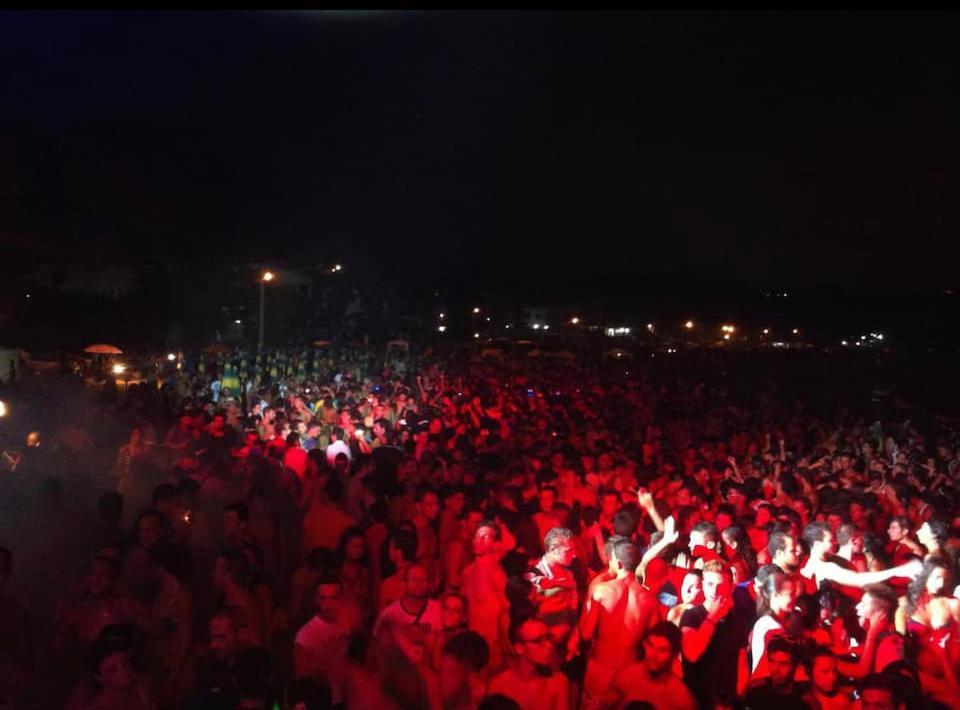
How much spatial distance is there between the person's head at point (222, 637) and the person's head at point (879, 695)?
258 cm

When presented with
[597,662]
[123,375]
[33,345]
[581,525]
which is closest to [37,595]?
[597,662]

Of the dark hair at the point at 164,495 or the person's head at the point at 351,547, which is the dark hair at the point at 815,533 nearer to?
the person's head at the point at 351,547

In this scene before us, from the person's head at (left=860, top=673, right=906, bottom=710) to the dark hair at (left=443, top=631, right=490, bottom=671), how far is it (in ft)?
5.09

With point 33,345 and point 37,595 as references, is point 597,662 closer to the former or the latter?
point 37,595

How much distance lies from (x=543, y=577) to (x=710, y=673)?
1094 mm

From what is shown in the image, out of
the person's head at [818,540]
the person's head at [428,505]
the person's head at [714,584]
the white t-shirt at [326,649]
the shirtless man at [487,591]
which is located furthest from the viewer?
the person's head at [428,505]

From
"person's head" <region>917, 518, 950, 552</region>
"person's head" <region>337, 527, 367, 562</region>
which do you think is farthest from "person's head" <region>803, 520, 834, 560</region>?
"person's head" <region>337, 527, 367, 562</region>

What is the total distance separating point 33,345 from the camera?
24.1m

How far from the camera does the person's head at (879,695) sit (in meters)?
3.37

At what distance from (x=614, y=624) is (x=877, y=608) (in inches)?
51.0

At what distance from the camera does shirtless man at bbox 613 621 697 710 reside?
12.3 ft

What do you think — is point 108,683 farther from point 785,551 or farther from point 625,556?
point 785,551

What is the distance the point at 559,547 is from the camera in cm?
510

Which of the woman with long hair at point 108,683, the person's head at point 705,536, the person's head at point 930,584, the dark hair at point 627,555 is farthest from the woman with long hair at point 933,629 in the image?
the woman with long hair at point 108,683
